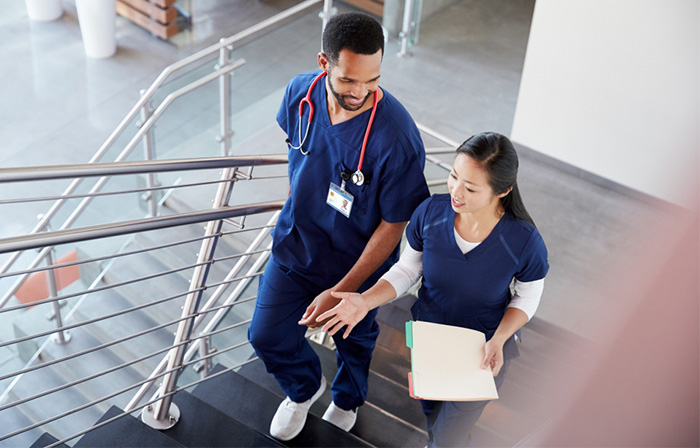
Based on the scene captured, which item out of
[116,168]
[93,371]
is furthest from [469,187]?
[93,371]

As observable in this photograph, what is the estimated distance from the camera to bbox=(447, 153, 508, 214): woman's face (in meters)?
1.67

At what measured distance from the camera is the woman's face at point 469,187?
1.67 meters

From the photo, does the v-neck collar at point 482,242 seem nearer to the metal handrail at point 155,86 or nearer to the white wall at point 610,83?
the metal handrail at point 155,86

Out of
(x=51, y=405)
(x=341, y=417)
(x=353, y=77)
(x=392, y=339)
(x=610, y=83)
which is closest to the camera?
(x=353, y=77)

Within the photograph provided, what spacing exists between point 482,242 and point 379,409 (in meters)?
1.08

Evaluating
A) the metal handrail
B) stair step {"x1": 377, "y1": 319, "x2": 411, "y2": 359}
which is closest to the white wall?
the metal handrail

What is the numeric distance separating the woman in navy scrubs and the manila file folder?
0.04m

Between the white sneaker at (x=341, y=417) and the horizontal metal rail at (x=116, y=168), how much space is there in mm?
914

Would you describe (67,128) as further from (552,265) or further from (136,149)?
(552,265)

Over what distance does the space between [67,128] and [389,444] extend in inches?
159

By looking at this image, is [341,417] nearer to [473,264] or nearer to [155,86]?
[473,264]

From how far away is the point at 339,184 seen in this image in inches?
76.2

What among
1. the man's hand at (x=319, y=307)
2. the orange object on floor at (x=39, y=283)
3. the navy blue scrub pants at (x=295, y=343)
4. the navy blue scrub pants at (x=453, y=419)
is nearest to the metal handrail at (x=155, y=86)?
the orange object on floor at (x=39, y=283)

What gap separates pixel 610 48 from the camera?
3967 millimetres
